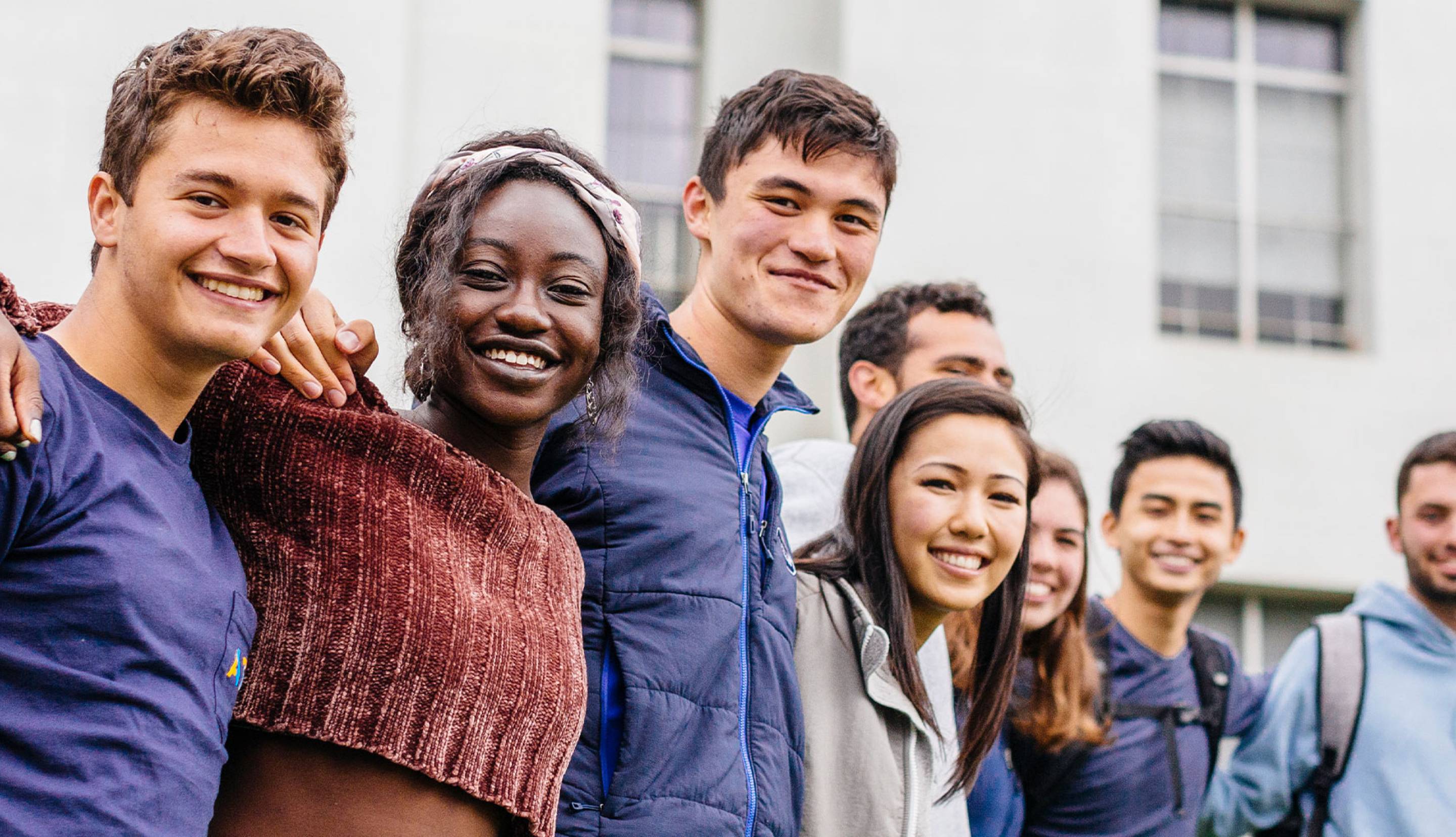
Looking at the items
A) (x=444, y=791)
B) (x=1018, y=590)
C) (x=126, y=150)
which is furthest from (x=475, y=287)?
(x=1018, y=590)

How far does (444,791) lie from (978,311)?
2.53 meters

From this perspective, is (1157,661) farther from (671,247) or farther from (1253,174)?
(1253,174)

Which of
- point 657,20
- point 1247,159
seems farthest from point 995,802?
point 1247,159

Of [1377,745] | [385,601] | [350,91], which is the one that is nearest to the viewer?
[385,601]

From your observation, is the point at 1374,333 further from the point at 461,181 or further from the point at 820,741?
the point at 461,181

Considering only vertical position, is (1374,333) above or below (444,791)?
above

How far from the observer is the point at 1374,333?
838 cm

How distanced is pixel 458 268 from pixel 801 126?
920 millimetres

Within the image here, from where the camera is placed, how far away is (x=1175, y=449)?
4.57 meters

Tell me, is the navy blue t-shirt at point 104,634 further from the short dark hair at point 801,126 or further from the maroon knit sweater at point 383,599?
the short dark hair at point 801,126

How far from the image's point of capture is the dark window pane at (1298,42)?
29.0ft

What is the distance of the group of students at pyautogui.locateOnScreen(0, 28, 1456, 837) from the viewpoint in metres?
1.75

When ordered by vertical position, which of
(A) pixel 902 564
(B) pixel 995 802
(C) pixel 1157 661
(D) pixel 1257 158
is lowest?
(B) pixel 995 802

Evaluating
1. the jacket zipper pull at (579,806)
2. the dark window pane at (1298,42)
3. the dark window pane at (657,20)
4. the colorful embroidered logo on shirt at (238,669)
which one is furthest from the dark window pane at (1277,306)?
the colorful embroidered logo on shirt at (238,669)
